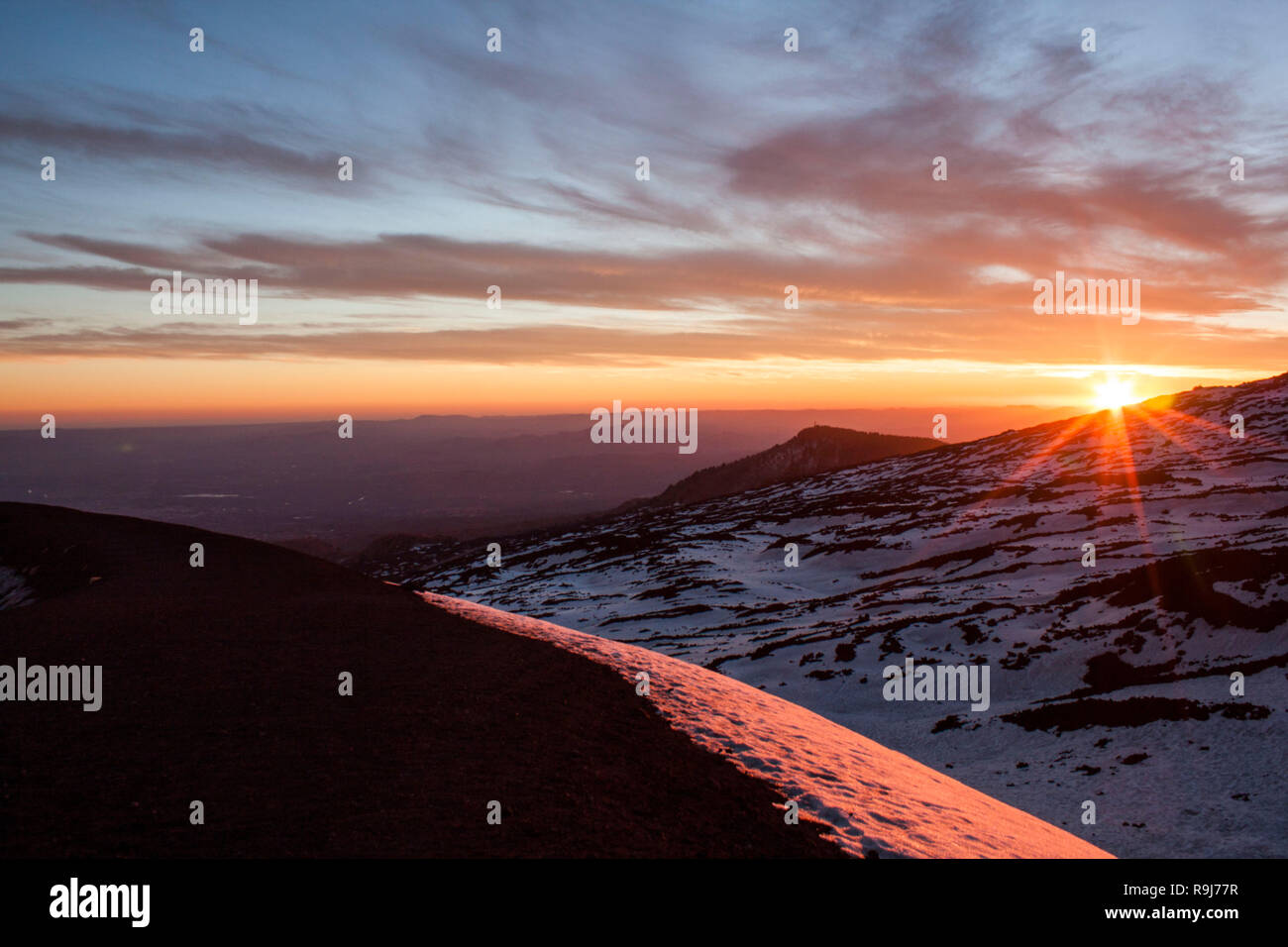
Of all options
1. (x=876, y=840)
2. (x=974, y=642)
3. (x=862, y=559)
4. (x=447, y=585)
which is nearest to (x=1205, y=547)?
(x=974, y=642)

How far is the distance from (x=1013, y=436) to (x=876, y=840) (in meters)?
182

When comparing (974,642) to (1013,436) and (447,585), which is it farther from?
(1013,436)

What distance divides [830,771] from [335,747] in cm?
1345

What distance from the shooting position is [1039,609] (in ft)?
194

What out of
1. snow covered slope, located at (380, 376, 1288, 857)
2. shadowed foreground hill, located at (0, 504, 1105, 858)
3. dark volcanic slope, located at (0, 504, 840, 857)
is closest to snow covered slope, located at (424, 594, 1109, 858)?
shadowed foreground hill, located at (0, 504, 1105, 858)

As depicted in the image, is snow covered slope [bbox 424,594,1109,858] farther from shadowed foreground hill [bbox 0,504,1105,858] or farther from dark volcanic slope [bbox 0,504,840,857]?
dark volcanic slope [bbox 0,504,840,857]

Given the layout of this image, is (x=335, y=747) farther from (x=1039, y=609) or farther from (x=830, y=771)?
(x=1039, y=609)

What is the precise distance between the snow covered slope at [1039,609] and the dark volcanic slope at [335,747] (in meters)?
23.1

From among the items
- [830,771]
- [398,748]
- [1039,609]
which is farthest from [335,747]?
[1039,609]

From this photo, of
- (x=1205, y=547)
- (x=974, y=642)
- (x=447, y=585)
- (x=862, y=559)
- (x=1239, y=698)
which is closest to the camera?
(x=1239, y=698)

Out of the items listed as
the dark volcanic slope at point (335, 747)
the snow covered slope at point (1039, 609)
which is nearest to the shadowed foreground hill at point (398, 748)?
the dark volcanic slope at point (335, 747)
